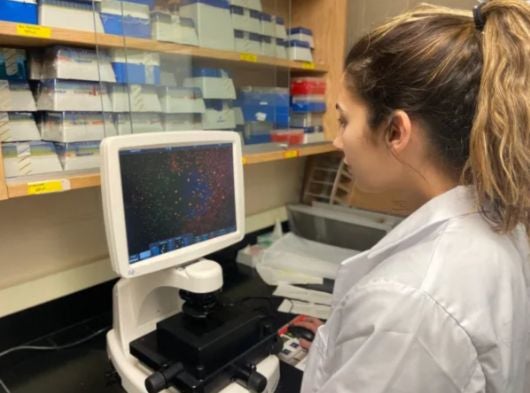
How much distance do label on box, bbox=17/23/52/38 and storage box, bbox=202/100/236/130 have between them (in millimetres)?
508

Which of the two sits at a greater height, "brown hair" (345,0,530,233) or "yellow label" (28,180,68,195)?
"brown hair" (345,0,530,233)

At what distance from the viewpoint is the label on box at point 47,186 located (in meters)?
0.85

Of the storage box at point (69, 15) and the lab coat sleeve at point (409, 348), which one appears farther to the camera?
the storage box at point (69, 15)

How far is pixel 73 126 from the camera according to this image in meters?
0.99

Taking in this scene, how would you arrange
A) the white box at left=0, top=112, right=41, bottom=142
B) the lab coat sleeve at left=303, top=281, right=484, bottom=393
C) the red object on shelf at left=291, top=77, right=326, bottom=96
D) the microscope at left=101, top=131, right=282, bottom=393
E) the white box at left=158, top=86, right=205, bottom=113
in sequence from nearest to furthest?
the lab coat sleeve at left=303, top=281, right=484, bottom=393 < the microscope at left=101, top=131, right=282, bottom=393 < the white box at left=0, top=112, right=41, bottom=142 < the white box at left=158, top=86, right=205, bottom=113 < the red object on shelf at left=291, top=77, right=326, bottom=96

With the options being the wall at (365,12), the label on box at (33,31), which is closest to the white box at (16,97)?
the label on box at (33,31)

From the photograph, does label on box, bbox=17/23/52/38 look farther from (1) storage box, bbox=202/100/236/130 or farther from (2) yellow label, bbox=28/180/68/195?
(1) storage box, bbox=202/100/236/130

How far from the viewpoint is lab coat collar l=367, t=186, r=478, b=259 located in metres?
0.57

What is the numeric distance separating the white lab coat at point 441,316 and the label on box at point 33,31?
820 mm

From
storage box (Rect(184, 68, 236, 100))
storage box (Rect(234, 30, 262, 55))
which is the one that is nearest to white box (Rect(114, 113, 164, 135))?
storage box (Rect(184, 68, 236, 100))

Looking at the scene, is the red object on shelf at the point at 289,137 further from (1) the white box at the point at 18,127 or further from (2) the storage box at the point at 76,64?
(1) the white box at the point at 18,127

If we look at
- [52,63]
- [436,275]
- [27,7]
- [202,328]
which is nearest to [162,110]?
[52,63]

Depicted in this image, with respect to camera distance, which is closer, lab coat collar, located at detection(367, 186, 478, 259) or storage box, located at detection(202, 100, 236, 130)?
lab coat collar, located at detection(367, 186, 478, 259)

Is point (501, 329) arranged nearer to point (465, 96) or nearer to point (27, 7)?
point (465, 96)
